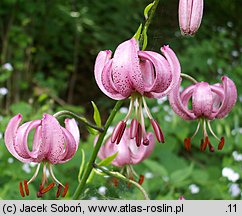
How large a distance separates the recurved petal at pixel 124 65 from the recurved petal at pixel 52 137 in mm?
119

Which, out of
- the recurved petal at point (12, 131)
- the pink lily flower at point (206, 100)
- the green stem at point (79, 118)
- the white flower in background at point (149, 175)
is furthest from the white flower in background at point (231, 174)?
the recurved petal at point (12, 131)

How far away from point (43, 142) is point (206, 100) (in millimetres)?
320

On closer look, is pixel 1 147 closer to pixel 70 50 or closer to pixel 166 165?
pixel 166 165

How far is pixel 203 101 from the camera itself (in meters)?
1.01

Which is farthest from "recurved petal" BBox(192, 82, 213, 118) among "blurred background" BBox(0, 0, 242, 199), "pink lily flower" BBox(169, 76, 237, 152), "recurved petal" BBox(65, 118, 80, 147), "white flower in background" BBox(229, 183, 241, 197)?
"blurred background" BBox(0, 0, 242, 199)

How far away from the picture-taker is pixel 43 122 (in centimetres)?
88

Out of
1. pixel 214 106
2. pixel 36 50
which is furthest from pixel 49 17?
pixel 214 106

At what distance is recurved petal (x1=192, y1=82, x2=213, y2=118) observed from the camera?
101cm

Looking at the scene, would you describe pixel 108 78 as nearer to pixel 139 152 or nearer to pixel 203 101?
pixel 203 101

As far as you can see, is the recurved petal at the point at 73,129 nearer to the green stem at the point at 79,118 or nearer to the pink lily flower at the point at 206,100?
the green stem at the point at 79,118

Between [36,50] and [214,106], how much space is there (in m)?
3.01

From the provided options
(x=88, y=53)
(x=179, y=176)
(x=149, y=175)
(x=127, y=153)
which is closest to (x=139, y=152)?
(x=127, y=153)

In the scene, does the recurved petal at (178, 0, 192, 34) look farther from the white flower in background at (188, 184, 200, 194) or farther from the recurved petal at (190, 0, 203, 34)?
the white flower in background at (188, 184, 200, 194)

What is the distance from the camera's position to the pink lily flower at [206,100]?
1.01 metres
